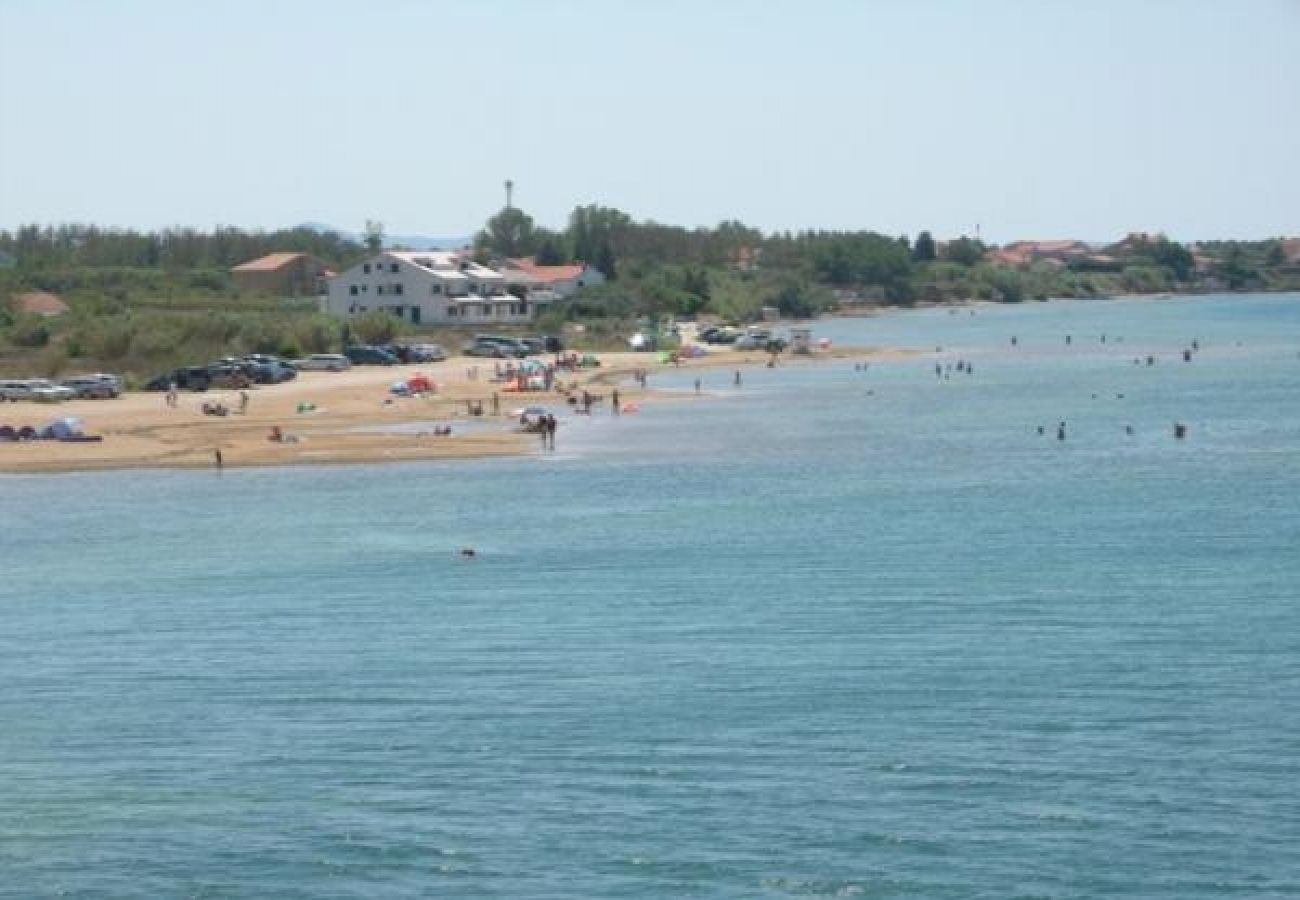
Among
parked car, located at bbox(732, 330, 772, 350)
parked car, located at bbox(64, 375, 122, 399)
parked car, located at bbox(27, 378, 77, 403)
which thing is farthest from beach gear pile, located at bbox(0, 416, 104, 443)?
parked car, located at bbox(732, 330, 772, 350)

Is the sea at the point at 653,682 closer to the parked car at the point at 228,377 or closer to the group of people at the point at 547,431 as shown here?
the group of people at the point at 547,431

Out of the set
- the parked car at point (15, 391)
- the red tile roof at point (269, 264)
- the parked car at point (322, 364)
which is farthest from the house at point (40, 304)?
the parked car at point (15, 391)

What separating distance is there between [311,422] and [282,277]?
290 feet

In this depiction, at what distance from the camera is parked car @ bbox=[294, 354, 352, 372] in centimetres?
11144

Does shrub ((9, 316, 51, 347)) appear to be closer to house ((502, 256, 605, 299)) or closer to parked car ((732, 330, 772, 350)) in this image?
parked car ((732, 330, 772, 350))

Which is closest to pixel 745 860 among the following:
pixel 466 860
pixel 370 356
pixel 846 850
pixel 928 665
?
pixel 846 850

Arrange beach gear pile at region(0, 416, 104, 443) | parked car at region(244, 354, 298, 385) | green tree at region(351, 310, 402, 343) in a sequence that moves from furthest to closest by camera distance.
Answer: green tree at region(351, 310, 402, 343) → parked car at region(244, 354, 298, 385) → beach gear pile at region(0, 416, 104, 443)

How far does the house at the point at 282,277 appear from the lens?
561ft

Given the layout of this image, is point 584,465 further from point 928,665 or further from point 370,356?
point 370,356

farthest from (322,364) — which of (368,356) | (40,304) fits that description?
(40,304)

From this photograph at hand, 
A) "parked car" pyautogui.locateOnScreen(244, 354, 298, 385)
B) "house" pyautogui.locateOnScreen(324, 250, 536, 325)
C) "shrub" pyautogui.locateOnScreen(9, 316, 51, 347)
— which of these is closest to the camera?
"parked car" pyautogui.locateOnScreen(244, 354, 298, 385)

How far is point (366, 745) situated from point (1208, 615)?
1719cm

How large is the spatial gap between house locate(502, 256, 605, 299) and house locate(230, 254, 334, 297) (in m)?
14.7

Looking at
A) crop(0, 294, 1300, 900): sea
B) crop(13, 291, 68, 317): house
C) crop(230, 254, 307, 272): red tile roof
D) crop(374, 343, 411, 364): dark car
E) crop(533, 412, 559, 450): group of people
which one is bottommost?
crop(0, 294, 1300, 900): sea
